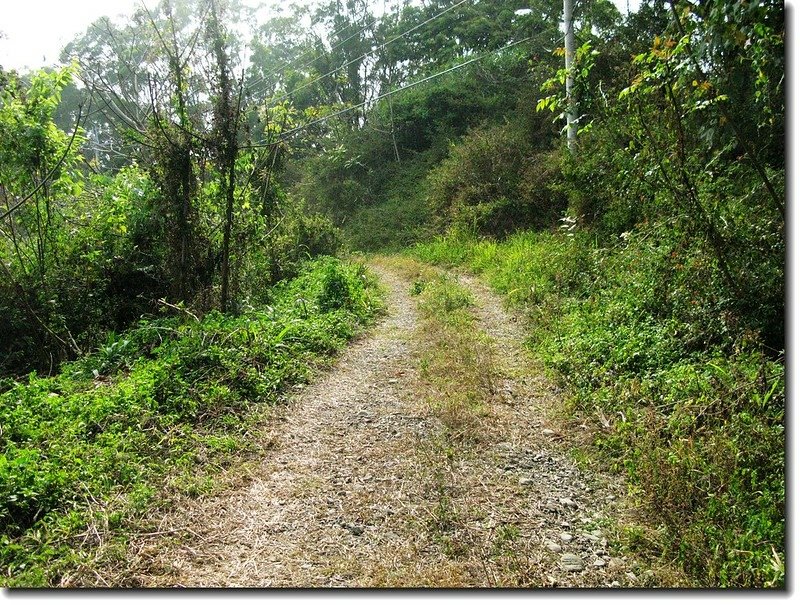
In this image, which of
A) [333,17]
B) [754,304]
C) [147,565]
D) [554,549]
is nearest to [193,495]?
[147,565]

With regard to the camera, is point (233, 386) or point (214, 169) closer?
point (233, 386)

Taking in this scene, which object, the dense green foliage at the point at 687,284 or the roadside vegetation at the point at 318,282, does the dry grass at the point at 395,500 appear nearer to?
the roadside vegetation at the point at 318,282

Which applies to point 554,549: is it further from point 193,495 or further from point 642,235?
point 642,235

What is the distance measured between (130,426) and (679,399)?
3.94 meters

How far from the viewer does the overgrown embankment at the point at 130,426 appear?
281 cm

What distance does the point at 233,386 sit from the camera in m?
4.78

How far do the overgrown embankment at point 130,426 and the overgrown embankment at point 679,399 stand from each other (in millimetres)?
2671

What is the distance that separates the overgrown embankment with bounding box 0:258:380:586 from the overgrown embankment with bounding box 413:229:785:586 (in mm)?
2671

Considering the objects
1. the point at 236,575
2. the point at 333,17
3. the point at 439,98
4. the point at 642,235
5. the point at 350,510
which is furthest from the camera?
the point at 333,17

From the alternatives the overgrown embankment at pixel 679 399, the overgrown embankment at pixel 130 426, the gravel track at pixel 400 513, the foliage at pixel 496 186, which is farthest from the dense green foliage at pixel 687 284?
the foliage at pixel 496 186

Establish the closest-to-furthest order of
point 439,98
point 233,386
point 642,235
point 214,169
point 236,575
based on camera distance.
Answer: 1. point 236,575
2. point 233,386
3. point 642,235
4. point 214,169
5. point 439,98

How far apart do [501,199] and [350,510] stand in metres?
12.7

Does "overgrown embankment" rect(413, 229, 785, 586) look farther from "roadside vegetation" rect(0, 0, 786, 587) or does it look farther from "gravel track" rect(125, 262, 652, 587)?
"gravel track" rect(125, 262, 652, 587)

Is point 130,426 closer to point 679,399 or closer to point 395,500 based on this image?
point 395,500
